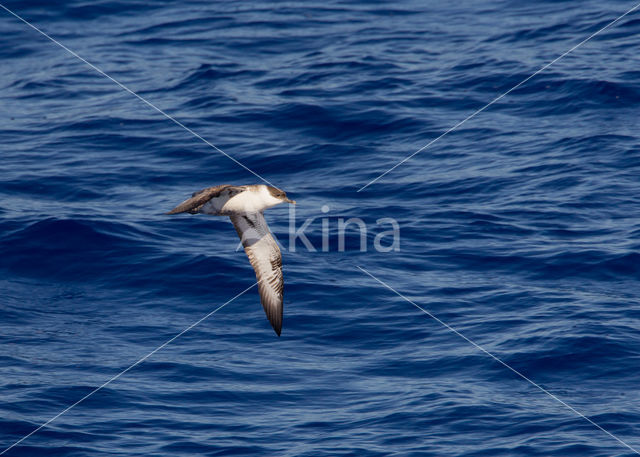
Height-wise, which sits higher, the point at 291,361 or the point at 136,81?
the point at 136,81

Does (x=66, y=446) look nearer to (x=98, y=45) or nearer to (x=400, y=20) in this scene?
(x=98, y=45)

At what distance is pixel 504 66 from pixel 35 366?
13022 millimetres

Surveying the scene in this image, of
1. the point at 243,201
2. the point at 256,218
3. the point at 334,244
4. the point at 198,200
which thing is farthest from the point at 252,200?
the point at 334,244

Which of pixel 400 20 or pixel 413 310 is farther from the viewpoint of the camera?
pixel 400 20

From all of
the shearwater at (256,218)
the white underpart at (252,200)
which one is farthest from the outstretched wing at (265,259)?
the white underpart at (252,200)

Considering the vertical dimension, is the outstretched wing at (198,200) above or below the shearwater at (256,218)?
above

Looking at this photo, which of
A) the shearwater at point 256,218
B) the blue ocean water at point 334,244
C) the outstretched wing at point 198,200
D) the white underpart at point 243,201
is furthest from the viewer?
the blue ocean water at point 334,244

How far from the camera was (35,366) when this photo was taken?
1612 cm

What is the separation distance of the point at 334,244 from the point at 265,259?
5129 mm

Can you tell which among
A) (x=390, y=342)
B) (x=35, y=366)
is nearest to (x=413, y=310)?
(x=390, y=342)

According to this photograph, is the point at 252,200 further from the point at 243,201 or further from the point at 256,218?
the point at 256,218

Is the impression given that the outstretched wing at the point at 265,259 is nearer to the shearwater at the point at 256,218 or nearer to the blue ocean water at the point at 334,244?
the shearwater at the point at 256,218

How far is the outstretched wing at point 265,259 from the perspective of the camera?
13.1 metres

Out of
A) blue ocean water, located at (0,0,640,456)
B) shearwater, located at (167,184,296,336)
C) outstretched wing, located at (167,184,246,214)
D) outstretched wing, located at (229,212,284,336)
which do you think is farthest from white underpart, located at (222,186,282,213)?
blue ocean water, located at (0,0,640,456)
